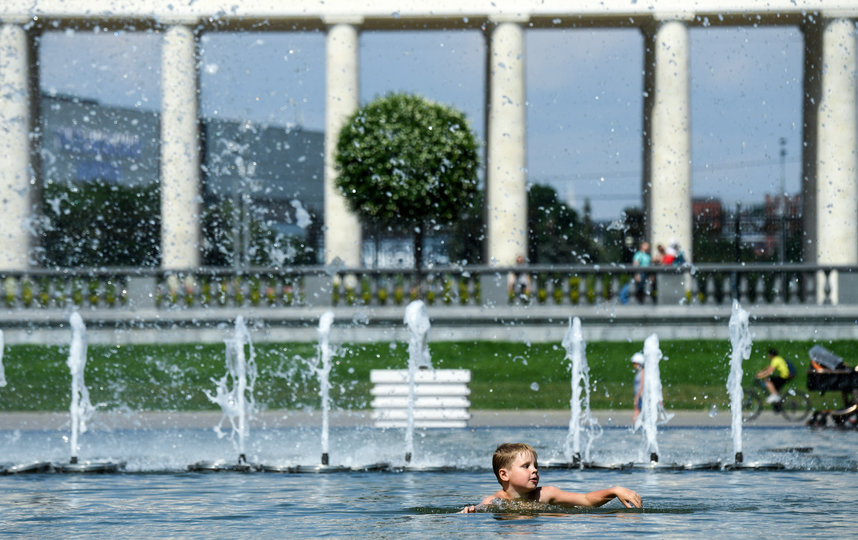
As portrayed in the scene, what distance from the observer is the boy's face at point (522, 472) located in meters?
10.5

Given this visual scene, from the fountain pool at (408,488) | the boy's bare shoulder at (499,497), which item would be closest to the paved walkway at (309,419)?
the fountain pool at (408,488)

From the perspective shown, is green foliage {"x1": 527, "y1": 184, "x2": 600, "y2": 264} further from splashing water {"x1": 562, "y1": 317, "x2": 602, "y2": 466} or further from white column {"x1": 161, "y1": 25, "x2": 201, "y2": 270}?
splashing water {"x1": 562, "y1": 317, "x2": 602, "y2": 466}

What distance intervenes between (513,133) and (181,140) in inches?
444

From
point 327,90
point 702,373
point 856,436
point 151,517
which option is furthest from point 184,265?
point 151,517

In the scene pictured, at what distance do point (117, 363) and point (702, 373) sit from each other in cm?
1282

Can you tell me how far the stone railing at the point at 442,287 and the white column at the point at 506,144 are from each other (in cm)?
1015

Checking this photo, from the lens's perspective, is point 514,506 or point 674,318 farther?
point 674,318

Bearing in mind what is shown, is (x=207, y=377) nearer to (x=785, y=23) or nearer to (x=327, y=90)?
(x=327, y=90)

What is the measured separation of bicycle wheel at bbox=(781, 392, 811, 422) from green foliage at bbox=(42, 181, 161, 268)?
116 feet

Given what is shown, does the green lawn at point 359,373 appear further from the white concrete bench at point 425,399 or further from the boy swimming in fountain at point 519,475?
the boy swimming in fountain at point 519,475

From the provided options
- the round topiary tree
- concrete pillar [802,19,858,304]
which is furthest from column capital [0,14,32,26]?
concrete pillar [802,19,858,304]

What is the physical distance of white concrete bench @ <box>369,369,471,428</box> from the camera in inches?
845

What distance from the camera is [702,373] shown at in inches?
1206

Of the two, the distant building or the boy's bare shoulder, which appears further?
the distant building
